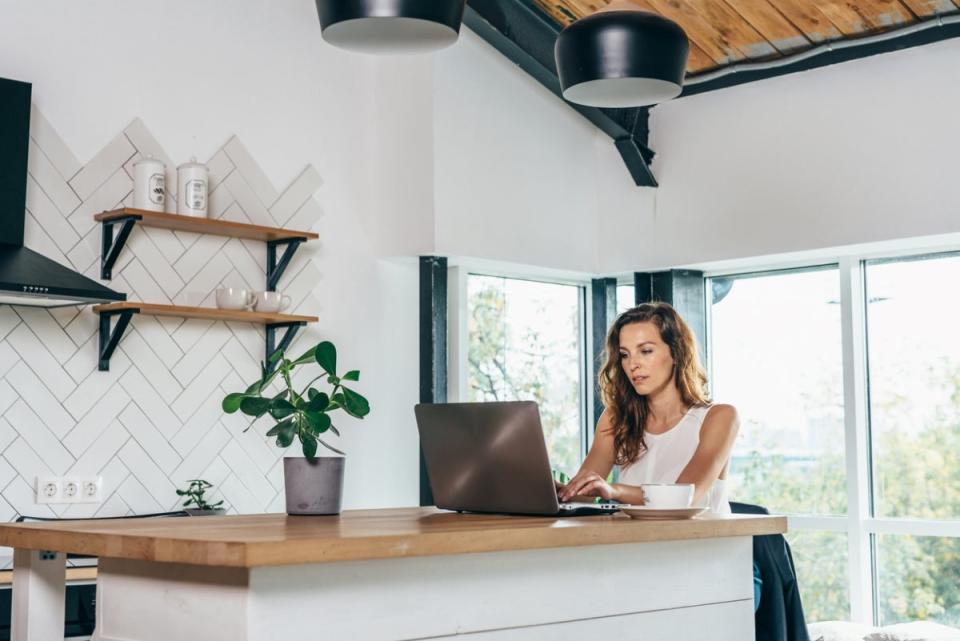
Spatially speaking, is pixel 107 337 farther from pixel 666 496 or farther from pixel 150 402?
pixel 666 496

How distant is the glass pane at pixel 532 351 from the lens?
492cm

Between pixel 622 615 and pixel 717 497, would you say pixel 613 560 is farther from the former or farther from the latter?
pixel 717 497

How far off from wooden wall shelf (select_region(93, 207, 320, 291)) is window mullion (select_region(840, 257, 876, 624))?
2097 millimetres

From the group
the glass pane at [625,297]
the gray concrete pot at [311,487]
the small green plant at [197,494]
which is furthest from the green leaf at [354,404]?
the glass pane at [625,297]

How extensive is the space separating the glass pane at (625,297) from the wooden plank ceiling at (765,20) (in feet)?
3.31

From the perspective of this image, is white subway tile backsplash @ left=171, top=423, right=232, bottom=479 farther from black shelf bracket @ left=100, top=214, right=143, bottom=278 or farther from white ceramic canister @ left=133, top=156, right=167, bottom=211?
white ceramic canister @ left=133, top=156, right=167, bottom=211

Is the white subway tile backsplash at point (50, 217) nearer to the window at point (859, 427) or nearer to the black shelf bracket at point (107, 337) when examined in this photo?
the black shelf bracket at point (107, 337)

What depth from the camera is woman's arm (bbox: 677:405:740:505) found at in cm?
287

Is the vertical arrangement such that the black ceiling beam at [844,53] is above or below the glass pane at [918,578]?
Answer: above

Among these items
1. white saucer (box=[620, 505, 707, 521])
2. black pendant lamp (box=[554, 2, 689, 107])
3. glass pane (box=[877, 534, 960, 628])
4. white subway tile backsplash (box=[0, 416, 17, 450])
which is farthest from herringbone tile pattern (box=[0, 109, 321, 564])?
glass pane (box=[877, 534, 960, 628])

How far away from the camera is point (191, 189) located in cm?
402

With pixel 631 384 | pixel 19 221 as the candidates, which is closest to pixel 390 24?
pixel 631 384

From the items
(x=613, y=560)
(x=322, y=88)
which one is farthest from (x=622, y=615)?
(x=322, y=88)

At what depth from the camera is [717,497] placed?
9.77 ft
